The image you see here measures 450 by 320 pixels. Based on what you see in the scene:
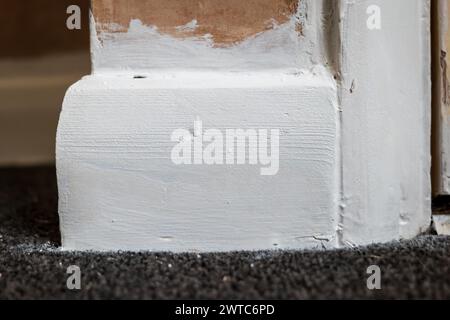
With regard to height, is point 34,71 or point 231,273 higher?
point 34,71

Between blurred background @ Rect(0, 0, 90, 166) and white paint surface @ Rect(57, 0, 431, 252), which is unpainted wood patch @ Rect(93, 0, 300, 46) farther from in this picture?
blurred background @ Rect(0, 0, 90, 166)

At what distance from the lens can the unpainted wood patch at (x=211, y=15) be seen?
2.03 ft

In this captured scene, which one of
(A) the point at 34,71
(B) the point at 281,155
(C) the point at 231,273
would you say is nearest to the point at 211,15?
(B) the point at 281,155

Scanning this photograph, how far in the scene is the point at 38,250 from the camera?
23.0 inches

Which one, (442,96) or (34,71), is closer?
(442,96)

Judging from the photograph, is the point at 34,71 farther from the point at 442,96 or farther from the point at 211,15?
the point at 442,96

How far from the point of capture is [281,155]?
580 mm

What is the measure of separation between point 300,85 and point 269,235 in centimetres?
16

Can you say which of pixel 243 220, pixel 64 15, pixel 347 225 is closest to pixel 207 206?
pixel 243 220

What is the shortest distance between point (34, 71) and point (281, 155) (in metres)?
1.16

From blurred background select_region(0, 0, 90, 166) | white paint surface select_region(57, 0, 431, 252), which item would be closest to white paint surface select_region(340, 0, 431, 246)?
white paint surface select_region(57, 0, 431, 252)

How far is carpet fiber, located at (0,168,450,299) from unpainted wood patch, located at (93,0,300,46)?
0.78ft
